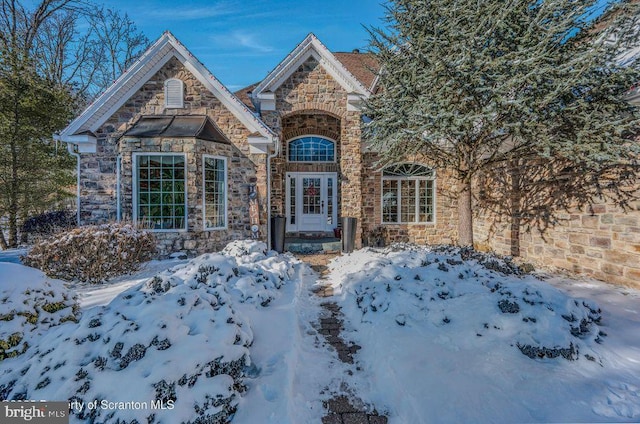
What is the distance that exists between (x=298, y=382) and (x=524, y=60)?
644 cm

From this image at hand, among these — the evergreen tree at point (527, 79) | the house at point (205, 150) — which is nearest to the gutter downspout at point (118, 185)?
the house at point (205, 150)

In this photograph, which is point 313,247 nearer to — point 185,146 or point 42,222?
point 185,146

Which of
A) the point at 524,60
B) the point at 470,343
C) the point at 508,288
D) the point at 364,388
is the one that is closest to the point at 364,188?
the point at 524,60

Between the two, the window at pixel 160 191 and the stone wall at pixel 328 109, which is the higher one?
the stone wall at pixel 328 109

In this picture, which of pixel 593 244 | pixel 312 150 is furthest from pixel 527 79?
pixel 312 150

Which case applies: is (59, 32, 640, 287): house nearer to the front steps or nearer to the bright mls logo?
the front steps

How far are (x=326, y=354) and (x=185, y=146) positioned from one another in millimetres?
6415

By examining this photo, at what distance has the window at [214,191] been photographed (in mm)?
7688

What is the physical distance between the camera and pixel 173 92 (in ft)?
26.0

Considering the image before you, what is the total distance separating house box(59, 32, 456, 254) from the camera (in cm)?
738

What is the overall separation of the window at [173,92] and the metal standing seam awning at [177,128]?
428 mm

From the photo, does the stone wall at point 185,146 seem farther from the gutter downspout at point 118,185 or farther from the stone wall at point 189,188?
the gutter downspout at point 118,185

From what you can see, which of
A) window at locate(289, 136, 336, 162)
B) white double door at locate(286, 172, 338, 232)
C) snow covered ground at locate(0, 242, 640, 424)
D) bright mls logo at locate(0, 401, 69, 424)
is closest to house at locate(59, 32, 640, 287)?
white double door at locate(286, 172, 338, 232)

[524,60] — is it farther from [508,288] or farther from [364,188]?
[364,188]
